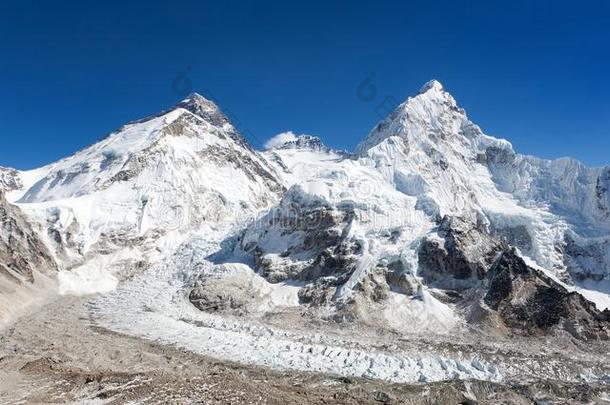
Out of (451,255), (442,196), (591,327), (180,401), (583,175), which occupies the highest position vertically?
(583,175)

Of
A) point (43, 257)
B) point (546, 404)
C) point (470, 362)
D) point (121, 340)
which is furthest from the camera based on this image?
point (43, 257)

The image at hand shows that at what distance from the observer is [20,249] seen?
69938mm

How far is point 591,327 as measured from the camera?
5031 centimetres

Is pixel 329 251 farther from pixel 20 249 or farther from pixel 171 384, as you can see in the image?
pixel 20 249

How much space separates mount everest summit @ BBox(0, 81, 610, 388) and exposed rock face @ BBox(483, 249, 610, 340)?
0.63ft

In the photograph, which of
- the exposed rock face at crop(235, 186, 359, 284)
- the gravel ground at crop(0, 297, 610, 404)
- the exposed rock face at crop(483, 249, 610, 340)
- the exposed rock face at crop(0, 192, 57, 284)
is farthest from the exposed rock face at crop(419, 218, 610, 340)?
the exposed rock face at crop(0, 192, 57, 284)

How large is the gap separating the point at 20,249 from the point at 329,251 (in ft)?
143

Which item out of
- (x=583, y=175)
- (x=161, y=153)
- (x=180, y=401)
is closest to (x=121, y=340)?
(x=180, y=401)

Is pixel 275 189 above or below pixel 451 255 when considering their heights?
above

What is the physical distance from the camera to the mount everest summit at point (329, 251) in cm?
4950

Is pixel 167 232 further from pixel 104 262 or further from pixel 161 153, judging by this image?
pixel 161 153

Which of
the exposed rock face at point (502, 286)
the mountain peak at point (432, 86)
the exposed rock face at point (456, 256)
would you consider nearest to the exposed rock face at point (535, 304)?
the exposed rock face at point (502, 286)

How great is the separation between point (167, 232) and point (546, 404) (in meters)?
72.6

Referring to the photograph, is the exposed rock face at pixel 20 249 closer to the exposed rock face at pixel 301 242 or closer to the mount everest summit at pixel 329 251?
the mount everest summit at pixel 329 251
